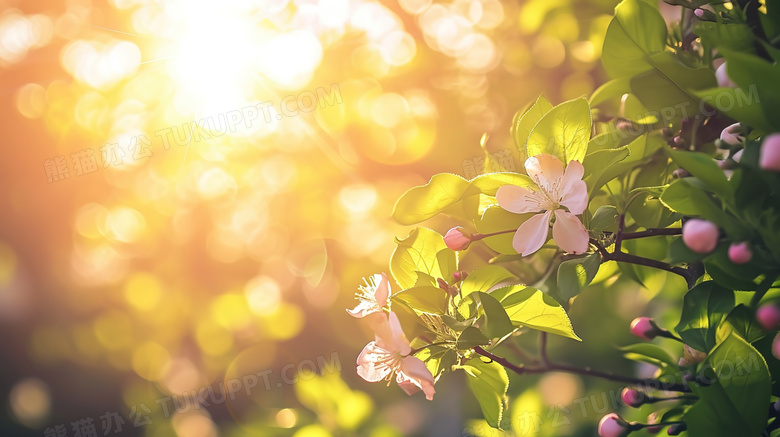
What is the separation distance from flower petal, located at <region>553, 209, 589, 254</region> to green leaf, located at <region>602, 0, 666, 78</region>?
0.82ft

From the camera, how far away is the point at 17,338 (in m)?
2.98

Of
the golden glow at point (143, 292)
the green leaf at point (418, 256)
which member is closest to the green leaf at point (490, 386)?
the green leaf at point (418, 256)

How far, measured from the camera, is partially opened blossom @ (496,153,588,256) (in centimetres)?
59

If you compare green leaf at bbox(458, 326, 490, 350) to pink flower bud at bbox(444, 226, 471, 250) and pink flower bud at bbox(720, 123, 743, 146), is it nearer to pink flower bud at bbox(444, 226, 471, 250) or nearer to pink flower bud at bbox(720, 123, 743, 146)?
pink flower bud at bbox(444, 226, 471, 250)

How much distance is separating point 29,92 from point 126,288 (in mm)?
1058

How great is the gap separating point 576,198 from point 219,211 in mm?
2496

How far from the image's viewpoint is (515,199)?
1.99 ft

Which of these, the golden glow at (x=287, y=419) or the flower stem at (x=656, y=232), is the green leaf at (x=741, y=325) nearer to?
the flower stem at (x=656, y=232)

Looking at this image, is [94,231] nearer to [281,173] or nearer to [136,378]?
[136,378]

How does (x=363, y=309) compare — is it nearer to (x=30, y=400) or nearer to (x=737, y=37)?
(x=737, y=37)

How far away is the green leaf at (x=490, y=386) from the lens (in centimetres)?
67

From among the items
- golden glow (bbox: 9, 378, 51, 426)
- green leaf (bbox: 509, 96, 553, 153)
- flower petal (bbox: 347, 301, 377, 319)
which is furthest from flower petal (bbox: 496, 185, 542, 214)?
golden glow (bbox: 9, 378, 51, 426)

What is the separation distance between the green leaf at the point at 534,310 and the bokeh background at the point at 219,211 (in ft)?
3.96

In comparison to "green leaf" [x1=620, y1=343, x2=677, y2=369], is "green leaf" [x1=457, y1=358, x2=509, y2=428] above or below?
above
